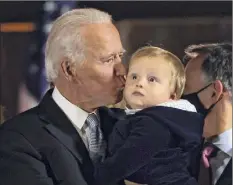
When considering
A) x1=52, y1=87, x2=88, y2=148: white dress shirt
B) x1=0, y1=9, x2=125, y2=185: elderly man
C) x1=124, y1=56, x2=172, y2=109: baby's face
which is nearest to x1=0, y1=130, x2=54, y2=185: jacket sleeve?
x1=0, y1=9, x2=125, y2=185: elderly man

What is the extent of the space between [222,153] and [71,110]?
0.38 metres

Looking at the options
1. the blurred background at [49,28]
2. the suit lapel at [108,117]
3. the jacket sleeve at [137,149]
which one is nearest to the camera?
the jacket sleeve at [137,149]

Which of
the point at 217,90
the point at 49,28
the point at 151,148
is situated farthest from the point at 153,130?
the point at 49,28

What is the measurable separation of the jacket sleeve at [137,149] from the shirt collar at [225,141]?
0.73 feet

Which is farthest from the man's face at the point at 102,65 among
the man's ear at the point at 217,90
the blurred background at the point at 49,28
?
the man's ear at the point at 217,90

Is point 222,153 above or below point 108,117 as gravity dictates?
below

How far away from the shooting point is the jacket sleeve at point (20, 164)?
93cm

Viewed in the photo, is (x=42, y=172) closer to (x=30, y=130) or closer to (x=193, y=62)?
(x=30, y=130)

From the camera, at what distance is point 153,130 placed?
93cm

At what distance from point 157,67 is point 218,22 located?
28 cm

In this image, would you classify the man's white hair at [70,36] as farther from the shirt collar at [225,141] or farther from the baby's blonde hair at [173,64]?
the shirt collar at [225,141]

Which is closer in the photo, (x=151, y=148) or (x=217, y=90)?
(x=151, y=148)

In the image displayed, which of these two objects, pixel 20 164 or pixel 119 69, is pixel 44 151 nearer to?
pixel 20 164

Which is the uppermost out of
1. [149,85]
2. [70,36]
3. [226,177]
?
[70,36]
